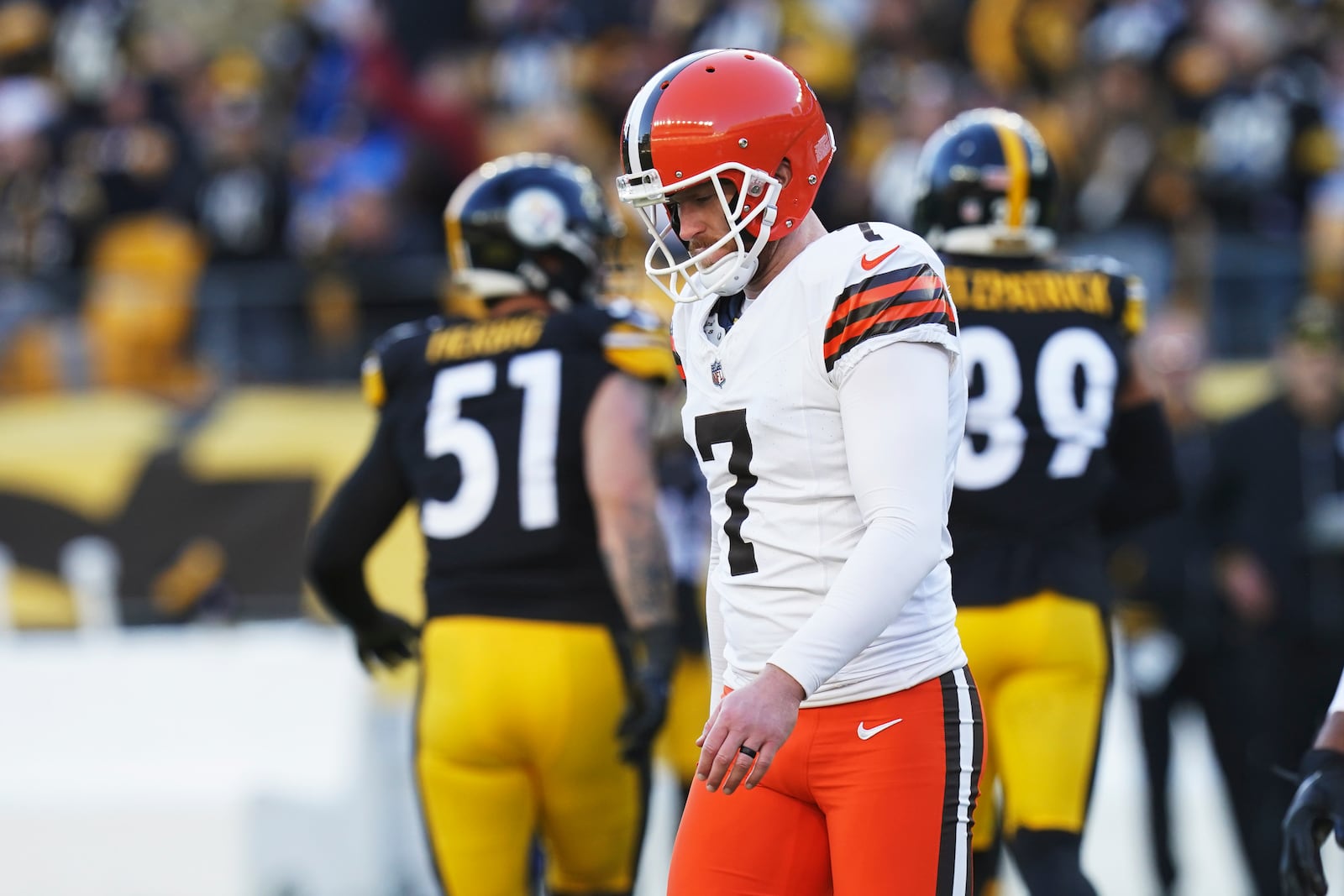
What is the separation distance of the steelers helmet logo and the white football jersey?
170 centimetres

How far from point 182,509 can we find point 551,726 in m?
5.13

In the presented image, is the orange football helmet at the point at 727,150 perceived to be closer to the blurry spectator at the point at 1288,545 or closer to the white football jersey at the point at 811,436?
the white football jersey at the point at 811,436

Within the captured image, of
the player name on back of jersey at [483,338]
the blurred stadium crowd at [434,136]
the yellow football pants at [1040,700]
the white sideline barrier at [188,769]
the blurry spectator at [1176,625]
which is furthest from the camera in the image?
the blurred stadium crowd at [434,136]

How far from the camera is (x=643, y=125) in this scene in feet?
9.70

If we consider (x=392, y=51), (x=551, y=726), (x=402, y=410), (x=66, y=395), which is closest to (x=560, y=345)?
(x=402, y=410)

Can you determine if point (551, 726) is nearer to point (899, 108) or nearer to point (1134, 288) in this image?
point (1134, 288)

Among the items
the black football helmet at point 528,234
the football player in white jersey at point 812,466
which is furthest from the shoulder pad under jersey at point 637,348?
the football player in white jersey at point 812,466

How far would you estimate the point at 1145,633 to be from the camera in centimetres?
714

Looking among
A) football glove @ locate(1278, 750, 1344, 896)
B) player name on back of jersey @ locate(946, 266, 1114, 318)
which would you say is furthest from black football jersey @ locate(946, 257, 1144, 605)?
football glove @ locate(1278, 750, 1344, 896)

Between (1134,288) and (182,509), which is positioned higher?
(1134,288)

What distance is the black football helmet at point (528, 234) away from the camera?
4.70m

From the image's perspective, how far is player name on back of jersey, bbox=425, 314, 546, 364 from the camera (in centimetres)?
448

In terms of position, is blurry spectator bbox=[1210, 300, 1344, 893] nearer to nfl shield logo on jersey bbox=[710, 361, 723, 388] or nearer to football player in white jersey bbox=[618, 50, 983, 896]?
football player in white jersey bbox=[618, 50, 983, 896]

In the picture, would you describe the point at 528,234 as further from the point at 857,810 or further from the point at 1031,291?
the point at 857,810
